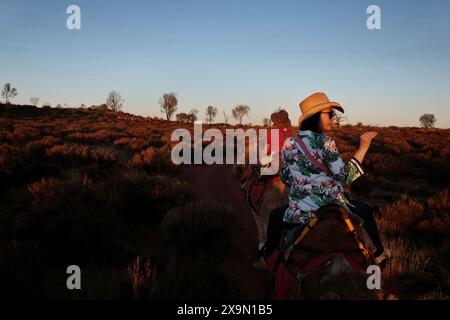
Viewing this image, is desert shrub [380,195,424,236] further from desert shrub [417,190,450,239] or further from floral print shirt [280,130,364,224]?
floral print shirt [280,130,364,224]

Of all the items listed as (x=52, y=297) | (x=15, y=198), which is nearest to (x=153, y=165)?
(x=15, y=198)

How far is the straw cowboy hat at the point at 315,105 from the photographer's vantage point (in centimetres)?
316

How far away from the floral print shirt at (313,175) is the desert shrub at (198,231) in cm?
231

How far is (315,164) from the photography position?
10.2 ft

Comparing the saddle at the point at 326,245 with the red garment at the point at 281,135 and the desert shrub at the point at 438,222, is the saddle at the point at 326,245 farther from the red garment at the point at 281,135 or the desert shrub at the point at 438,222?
the desert shrub at the point at 438,222

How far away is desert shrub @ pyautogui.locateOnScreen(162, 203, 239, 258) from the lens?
5.46 m

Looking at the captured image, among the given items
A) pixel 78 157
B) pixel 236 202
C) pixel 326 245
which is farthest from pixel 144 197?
pixel 78 157

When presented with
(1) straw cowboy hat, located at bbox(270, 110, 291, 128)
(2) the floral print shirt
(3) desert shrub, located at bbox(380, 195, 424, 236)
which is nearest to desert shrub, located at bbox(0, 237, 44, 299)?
(2) the floral print shirt

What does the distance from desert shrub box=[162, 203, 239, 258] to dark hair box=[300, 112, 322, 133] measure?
9.14 ft

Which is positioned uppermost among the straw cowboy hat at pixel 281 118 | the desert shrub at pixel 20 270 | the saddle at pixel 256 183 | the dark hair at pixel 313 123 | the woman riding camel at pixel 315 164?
the straw cowboy hat at pixel 281 118

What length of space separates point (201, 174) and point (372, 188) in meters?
6.32

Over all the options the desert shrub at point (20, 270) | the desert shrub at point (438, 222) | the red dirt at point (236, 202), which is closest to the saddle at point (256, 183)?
the red dirt at point (236, 202)

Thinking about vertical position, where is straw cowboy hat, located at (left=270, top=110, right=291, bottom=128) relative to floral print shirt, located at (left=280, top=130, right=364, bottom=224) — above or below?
above

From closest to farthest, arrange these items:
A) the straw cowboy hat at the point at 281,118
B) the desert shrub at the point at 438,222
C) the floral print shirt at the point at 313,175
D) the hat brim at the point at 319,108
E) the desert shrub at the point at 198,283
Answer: the floral print shirt at the point at 313,175 → the hat brim at the point at 319,108 → the desert shrub at the point at 198,283 → the straw cowboy hat at the point at 281,118 → the desert shrub at the point at 438,222
